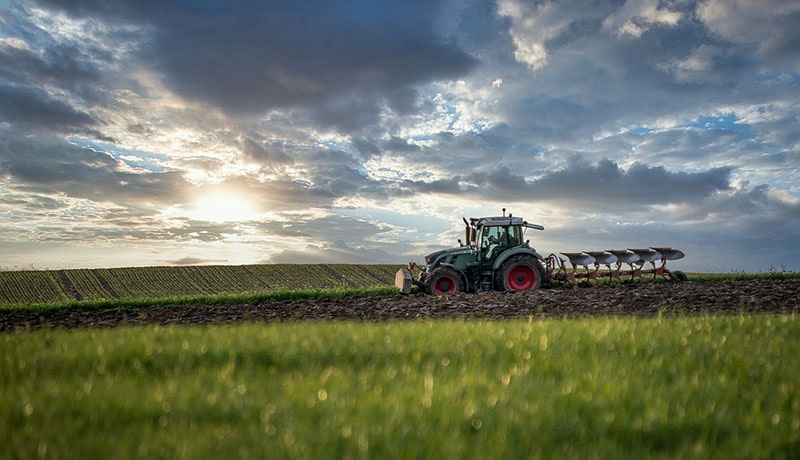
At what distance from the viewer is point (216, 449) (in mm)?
3879

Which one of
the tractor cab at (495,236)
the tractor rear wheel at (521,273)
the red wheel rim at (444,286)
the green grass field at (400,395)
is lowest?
the green grass field at (400,395)

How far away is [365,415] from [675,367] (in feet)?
13.5

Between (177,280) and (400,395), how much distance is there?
43495 mm

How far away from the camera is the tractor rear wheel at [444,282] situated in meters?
21.2

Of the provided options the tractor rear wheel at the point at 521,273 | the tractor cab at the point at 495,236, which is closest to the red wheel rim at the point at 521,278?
the tractor rear wheel at the point at 521,273

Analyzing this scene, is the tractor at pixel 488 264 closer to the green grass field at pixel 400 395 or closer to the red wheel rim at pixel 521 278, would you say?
the red wheel rim at pixel 521 278

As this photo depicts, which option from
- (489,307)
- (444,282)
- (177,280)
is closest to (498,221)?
(444,282)

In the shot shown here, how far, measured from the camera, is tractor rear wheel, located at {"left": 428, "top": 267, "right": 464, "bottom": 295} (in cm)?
2117

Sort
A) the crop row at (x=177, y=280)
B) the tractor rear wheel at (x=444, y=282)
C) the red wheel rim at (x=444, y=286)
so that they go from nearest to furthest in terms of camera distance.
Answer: the tractor rear wheel at (x=444, y=282) → the red wheel rim at (x=444, y=286) → the crop row at (x=177, y=280)

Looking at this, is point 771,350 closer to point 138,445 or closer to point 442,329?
point 442,329

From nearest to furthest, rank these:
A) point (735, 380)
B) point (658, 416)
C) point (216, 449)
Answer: point (216, 449) → point (658, 416) → point (735, 380)

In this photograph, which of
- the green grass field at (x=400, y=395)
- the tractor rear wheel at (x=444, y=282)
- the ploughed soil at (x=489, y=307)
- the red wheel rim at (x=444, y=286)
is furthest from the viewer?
the red wheel rim at (x=444, y=286)

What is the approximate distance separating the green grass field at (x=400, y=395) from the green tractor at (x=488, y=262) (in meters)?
12.9

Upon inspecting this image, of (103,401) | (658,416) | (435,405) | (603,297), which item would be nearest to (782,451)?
(658,416)
